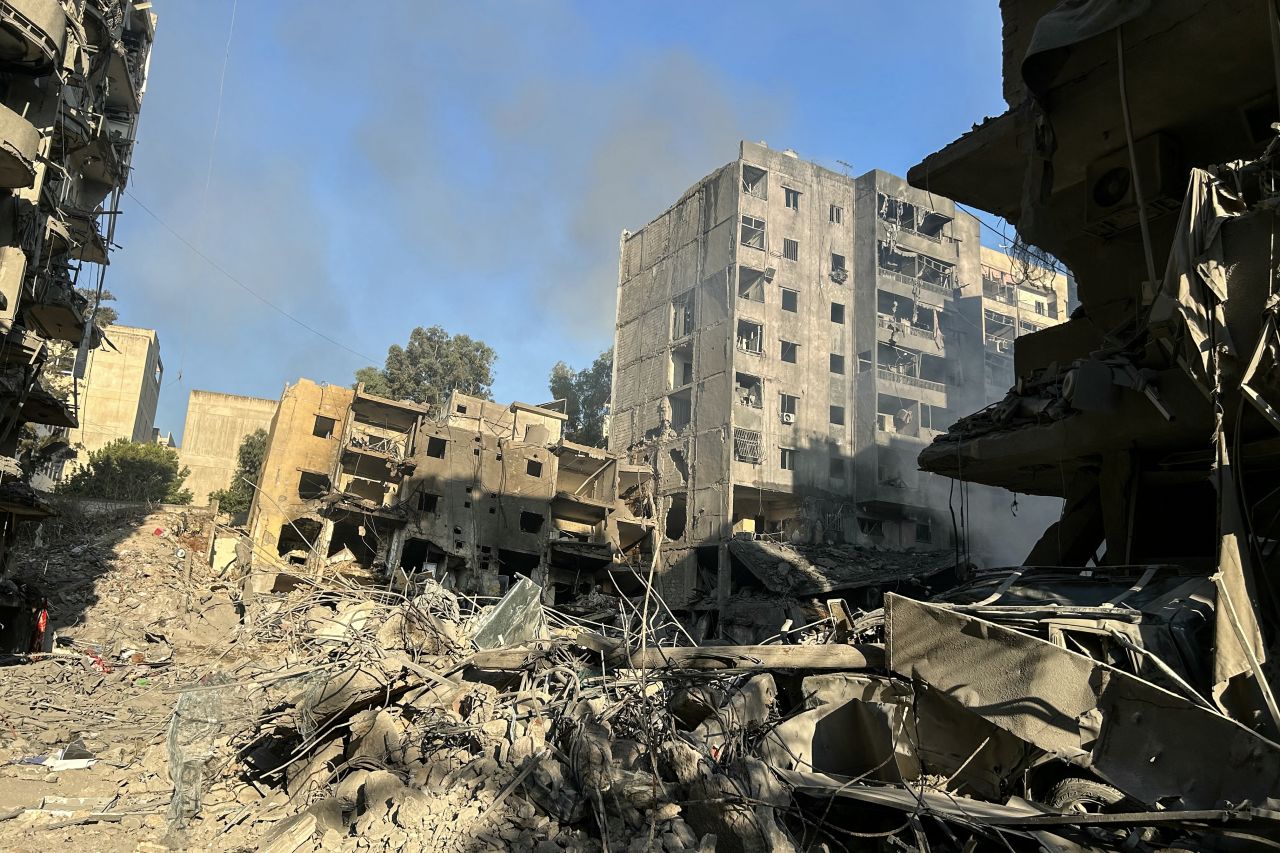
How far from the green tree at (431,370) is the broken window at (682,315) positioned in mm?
12620

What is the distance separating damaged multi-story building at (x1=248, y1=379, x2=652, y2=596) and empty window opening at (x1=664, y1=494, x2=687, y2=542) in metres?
3.93

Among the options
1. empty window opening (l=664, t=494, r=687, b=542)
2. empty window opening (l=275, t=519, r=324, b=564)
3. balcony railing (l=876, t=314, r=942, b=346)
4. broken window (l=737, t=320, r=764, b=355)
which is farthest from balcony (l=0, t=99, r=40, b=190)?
balcony railing (l=876, t=314, r=942, b=346)

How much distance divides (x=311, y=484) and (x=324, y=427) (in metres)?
2.71

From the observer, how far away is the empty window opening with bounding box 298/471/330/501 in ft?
126

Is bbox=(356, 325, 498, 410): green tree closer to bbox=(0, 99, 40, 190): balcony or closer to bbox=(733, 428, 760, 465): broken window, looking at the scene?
bbox=(733, 428, 760, 465): broken window

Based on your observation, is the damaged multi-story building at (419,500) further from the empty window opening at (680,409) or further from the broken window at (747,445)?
the empty window opening at (680,409)

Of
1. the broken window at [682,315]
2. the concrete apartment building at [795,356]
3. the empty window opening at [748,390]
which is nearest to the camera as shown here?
the concrete apartment building at [795,356]

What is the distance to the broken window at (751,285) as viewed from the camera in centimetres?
4622

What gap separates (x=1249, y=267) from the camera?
293 inches

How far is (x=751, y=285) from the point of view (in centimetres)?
4678

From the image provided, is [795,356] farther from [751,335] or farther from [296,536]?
[296,536]

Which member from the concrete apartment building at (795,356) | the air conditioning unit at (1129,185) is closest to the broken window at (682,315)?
the concrete apartment building at (795,356)

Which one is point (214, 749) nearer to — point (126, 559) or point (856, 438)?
point (126, 559)

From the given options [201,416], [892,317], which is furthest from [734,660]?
[201,416]
